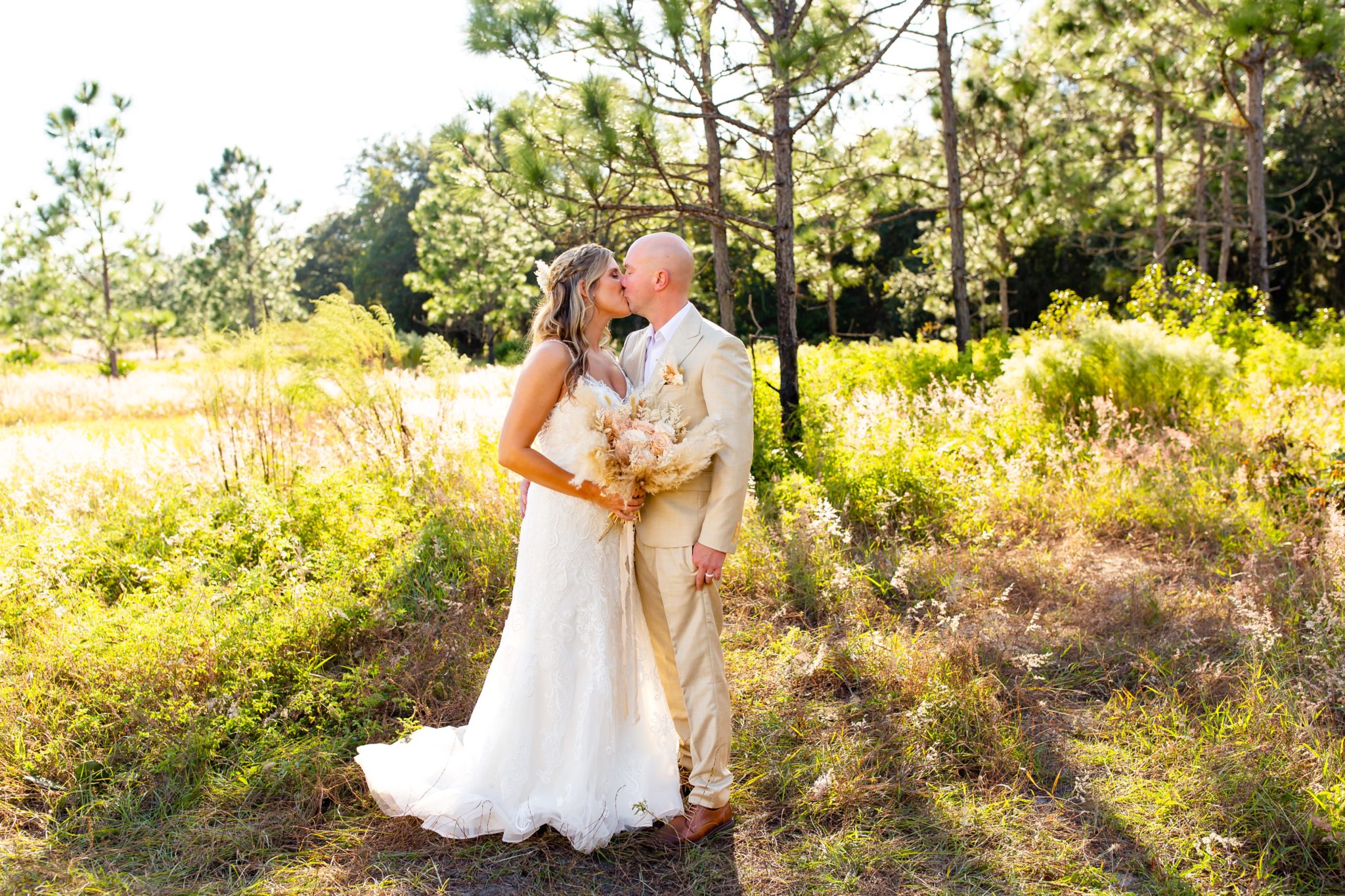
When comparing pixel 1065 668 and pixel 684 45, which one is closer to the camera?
pixel 1065 668

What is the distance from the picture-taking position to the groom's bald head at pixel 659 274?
2723 millimetres

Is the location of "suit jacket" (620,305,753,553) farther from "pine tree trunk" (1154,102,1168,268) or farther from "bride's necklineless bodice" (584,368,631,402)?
"pine tree trunk" (1154,102,1168,268)

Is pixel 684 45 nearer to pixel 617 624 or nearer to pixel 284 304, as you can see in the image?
pixel 617 624

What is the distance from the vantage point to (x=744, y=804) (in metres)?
2.99

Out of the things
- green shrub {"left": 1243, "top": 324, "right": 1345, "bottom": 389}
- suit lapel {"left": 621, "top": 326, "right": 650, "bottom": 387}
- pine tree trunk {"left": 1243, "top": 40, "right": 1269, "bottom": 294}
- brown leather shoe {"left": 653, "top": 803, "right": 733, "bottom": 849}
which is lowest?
brown leather shoe {"left": 653, "top": 803, "right": 733, "bottom": 849}

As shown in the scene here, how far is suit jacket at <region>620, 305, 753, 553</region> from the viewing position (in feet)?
8.57

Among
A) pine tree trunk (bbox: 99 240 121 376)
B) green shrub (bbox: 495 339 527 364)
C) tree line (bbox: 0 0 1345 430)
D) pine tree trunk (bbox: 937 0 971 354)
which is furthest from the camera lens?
green shrub (bbox: 495 339 527 364)

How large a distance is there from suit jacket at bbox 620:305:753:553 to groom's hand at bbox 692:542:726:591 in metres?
0.02

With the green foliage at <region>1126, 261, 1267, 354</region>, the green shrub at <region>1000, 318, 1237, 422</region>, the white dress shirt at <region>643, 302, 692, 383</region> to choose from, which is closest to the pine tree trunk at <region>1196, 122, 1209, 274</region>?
the green foliage at <region>1126, 261, 1267, 354</region>

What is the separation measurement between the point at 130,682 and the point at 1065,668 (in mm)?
4118

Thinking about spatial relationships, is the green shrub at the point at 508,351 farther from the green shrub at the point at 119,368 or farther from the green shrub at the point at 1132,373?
the green shrub at the point at 1132,373

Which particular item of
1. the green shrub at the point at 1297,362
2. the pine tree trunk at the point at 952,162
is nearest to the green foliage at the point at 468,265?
the pine tree trunk at the point at 952,162

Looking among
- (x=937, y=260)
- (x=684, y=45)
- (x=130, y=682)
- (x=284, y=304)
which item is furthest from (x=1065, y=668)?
(x=284, y=304)

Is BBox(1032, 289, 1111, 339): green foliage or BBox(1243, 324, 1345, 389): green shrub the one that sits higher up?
BBox(1032, 289, 1111, 339): green foliage
